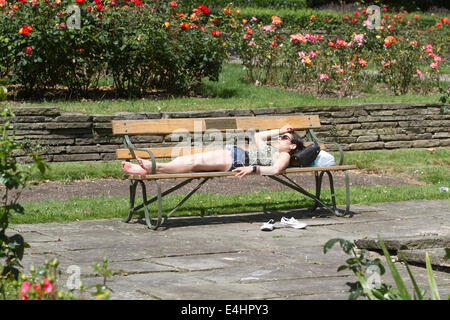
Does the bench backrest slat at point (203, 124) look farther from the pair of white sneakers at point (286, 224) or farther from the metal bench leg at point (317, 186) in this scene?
the pair of white sneakers at point (286, 224)

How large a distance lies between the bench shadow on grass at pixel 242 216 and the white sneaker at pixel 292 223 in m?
0.18

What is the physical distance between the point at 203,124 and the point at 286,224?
1.21 meters

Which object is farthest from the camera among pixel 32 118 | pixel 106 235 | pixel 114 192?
pixel 32 118

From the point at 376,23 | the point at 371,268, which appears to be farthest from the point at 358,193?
the point at 376,23

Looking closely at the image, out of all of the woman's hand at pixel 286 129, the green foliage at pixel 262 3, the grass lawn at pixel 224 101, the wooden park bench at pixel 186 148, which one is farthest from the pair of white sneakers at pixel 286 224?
the green foliage at pixel 262 3

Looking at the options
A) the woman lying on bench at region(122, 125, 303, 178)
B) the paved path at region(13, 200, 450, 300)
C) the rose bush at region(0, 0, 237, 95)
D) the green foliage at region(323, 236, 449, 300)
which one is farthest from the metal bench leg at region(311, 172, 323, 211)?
the rose bush at region(0, 0, 237, 95)

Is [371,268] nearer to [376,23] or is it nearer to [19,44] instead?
[19,44]

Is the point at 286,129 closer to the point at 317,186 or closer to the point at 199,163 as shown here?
the point at 317,186

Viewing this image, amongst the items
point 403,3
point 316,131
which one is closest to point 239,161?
point 316,131

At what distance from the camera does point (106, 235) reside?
590cm

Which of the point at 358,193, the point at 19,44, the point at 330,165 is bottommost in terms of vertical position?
the point at 358,193

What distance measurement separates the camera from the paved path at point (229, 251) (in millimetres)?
4336

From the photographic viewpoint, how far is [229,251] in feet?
17.7
